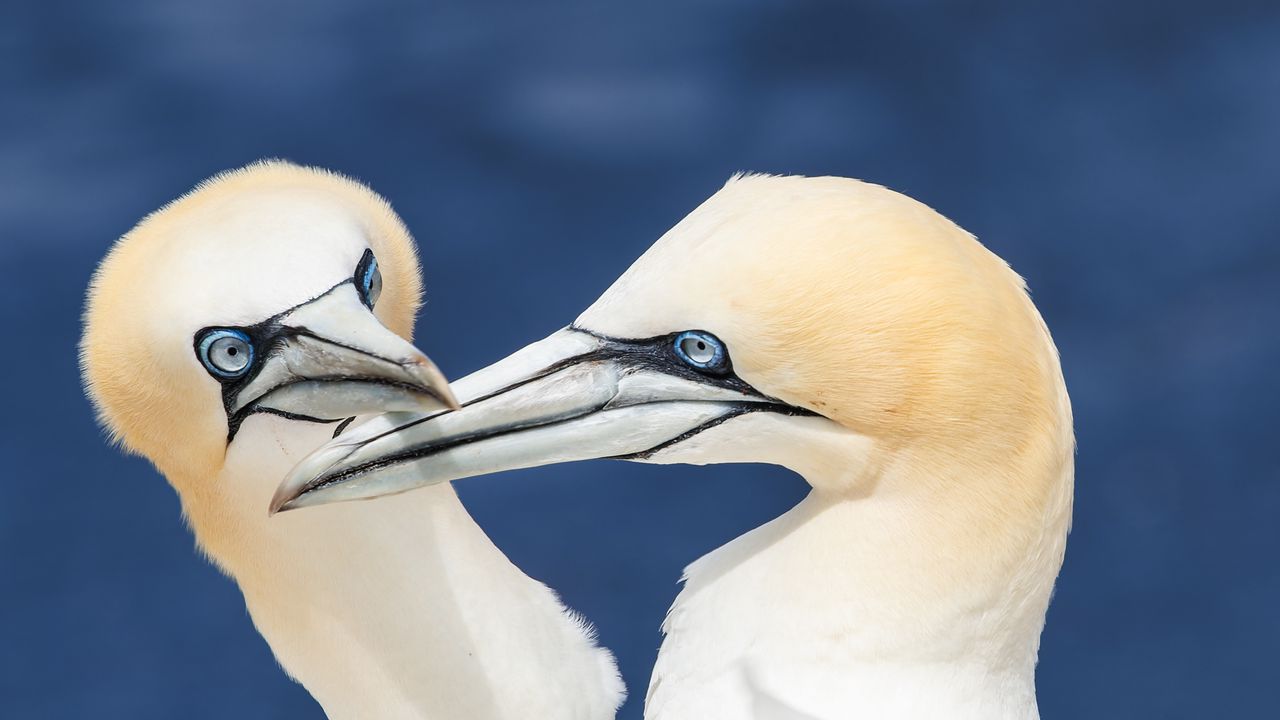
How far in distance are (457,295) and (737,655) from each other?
3.22 m

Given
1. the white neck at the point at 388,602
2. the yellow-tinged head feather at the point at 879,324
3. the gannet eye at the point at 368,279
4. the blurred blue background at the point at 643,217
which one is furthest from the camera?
the blurred blue background at the point at 643,217

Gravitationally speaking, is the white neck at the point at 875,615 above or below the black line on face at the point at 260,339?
below

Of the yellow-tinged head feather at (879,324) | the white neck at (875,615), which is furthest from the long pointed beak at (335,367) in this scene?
the white neck at (875,615)

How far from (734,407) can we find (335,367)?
861 mm

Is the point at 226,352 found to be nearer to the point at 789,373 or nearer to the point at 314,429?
the point at 314,429

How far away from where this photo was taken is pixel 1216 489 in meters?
6.28

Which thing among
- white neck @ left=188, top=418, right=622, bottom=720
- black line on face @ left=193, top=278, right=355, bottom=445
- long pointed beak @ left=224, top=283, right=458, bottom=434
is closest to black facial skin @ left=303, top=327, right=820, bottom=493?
long pointed beak @ left=224, top=283, right=458, bottom=434

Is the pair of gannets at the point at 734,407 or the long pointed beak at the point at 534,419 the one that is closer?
the pair of gannets at the point at 734,407

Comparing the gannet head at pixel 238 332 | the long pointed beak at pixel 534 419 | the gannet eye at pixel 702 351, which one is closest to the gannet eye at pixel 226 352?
the gannet head at pixel 238 332

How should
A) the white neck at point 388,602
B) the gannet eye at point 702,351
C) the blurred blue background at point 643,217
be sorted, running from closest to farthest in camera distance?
the gannet eye at point 702,351 → the white neck at point 388,602 → the blurred blue background at point 643,217

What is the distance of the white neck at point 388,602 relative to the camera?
4.19 m

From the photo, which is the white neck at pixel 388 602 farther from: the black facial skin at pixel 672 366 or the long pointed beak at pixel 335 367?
the black facial skin at pixel 672 366

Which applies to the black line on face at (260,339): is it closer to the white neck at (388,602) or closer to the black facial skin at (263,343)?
the black facial skin at (263,343)

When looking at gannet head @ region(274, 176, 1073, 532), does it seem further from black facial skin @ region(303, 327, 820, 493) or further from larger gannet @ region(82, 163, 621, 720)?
larger gannet @ region(82, 163, 621, 720)
